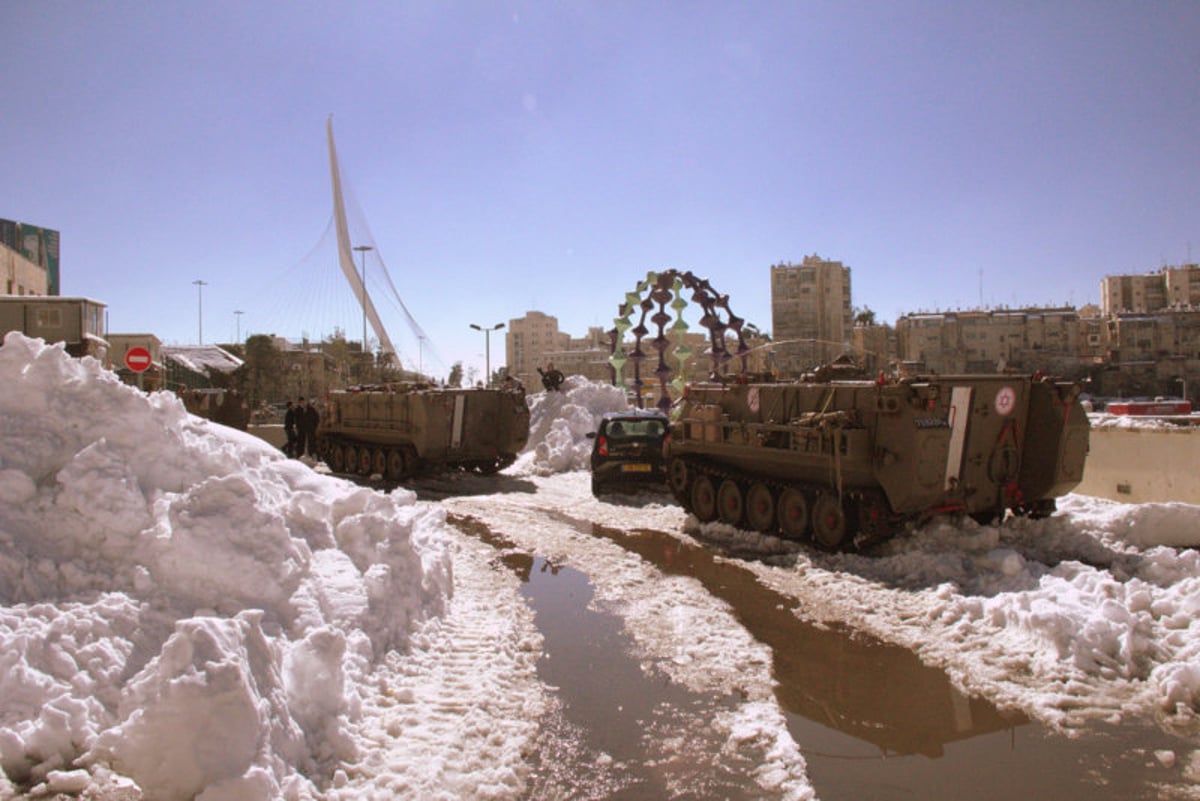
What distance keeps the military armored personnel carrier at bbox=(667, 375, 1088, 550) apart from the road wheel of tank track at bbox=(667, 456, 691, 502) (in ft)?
7.13

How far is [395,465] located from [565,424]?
4.61m

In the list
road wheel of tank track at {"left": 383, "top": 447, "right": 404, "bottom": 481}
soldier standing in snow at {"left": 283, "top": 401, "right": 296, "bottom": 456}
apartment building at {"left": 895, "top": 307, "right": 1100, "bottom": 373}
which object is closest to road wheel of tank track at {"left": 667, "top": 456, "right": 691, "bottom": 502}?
road wheel of tank track at {"left": 383, "top": 447, "right": 404, "bottom": 481}

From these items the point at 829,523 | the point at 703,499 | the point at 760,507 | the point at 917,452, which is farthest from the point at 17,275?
the point at 917,452

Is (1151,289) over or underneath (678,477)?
over

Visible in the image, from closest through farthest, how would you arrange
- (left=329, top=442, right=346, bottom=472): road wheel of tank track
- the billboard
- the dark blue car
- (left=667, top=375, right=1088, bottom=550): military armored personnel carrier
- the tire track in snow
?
the tire track in snow < (left=667, top=375, right=1088, bottom=550): military armored personnel carrier < the dark blue car < (left=329, top=442, right=346, bottom=472): road wheel of tank track < the billboard

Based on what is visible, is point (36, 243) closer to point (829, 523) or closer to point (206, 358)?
point (206, 358)

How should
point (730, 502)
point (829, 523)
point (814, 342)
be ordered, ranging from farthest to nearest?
1. point (814, 342)
2. point (730, 502)
3. point (829, 523)

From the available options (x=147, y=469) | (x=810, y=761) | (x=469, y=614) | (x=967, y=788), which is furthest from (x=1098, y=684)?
(x=147, y=469)

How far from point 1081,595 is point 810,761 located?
3170 mm

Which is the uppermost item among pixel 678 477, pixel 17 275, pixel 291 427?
pixel 17 275

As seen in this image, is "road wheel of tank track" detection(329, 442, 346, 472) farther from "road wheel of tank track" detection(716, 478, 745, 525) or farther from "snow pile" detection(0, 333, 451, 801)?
"snow pile" detection(0, 333, 451, 801)

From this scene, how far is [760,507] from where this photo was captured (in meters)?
12.0

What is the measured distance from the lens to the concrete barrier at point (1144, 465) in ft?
38.3

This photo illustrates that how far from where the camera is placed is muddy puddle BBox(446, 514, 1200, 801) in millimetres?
4508
